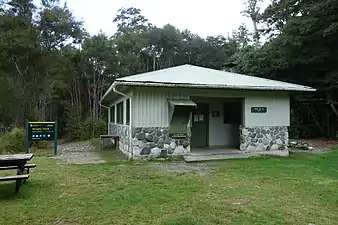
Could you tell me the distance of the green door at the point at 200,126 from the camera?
11648 millimetres

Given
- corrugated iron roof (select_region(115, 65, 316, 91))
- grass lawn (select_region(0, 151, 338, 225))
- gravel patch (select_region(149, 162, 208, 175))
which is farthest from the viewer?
corrugated iron roof (select_region(115, 65, 316, 91))

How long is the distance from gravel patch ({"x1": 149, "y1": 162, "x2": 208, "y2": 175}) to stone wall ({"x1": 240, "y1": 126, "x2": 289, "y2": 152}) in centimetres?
276

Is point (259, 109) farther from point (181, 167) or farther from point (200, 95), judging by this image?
point (181, 167)

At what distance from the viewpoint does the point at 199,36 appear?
29344mm

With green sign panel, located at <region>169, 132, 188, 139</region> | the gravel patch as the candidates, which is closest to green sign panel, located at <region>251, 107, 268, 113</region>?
green sign panel, located at <region>169, 132, 188, 139</region>

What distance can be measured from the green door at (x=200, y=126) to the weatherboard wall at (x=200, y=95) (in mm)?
1944

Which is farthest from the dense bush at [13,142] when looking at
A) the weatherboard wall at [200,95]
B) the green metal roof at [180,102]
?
the green metal roof at [180,102]

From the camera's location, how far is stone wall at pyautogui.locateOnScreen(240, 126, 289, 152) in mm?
10180

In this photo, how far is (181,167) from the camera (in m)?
7.73

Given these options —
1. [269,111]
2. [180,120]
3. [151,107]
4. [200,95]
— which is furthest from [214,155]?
[269,111]

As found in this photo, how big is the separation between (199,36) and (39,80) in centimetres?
1663

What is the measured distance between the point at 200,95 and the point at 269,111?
268 cm

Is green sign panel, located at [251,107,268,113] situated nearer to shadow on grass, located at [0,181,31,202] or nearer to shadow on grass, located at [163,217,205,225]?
shadow on grass, located at [163,217,205,225]

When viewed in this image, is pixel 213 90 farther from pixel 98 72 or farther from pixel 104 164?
pixel 98 72
